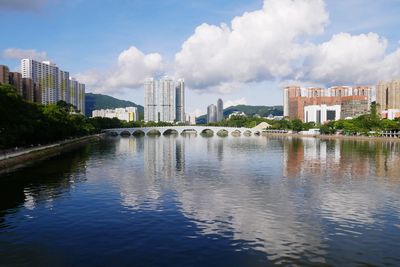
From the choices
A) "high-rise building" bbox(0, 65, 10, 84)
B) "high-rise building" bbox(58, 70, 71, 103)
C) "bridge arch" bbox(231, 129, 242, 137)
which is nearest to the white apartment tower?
"high-rise building" bbox(58, 70, 71, 103)

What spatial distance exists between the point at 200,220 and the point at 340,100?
177251mm

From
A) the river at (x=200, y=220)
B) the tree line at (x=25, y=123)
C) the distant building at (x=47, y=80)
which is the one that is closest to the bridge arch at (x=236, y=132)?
the distant building at (x=47, y=80)

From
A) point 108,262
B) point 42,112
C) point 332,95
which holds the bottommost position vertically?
point 108,262

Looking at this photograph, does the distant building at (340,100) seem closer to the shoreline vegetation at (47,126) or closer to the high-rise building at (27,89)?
the shoreline vegetation at (47,126)

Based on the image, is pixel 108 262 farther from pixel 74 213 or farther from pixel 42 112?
pixel 42 112

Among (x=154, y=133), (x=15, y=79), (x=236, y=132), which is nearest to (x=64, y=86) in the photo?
(x=154, y=133)

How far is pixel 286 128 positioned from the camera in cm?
12850

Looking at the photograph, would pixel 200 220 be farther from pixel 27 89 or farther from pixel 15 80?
pixel 27 89

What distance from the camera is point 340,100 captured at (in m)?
180

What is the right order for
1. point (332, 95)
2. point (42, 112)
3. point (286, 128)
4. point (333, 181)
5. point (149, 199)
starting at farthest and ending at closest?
point (332, 95) < point (286, 128) < point (42, 112) < point (333, 181) < point (149, 199)

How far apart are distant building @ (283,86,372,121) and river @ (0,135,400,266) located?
149m

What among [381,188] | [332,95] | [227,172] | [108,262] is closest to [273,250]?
[108,262]

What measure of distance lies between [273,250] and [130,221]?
6.07 metres

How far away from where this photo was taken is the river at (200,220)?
39.7 ft
